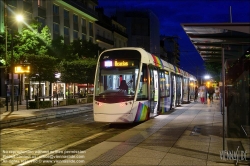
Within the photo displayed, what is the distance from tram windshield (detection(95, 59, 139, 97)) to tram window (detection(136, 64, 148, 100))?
33 cm

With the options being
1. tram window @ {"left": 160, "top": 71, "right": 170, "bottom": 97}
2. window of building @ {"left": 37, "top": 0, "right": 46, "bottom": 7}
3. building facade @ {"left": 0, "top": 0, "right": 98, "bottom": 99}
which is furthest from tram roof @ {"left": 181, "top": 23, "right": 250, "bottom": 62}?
window of building @ {"left": 37, "top": 0, "right": 46, "bottom": 7}

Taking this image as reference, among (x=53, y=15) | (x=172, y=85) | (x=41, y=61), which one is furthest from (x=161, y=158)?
(x=53, y=15)

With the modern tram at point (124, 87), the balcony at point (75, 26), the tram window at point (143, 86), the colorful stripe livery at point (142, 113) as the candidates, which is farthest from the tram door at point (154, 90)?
the balcony at point (75, 26)

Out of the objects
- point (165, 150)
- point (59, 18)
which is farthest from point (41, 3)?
point (165, 150)

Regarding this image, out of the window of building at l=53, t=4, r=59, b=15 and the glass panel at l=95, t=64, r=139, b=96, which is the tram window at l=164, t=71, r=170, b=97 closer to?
Result: the glass panel at l=95, t=64, r=139, b=96

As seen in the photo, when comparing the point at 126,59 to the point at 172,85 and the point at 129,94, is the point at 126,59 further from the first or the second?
the point at 172,85

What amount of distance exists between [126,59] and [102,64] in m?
1.19

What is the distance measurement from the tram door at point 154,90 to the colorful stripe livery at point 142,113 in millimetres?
661

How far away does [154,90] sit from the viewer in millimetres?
19344

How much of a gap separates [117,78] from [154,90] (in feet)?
9.95

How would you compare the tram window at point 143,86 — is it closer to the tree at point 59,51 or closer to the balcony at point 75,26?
the tree at point 59,51

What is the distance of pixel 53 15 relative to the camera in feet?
175

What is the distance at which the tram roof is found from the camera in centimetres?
734

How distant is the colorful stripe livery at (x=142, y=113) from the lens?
17.1 metres
